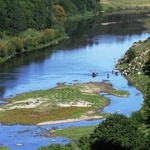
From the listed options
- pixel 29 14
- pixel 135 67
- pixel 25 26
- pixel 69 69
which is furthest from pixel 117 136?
pixel 29 14

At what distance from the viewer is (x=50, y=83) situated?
242 ft

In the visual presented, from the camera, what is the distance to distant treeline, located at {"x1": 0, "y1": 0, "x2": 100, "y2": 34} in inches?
4257

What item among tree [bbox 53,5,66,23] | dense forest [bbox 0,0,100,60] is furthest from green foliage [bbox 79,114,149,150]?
tree [bbox 53,5,66,23]

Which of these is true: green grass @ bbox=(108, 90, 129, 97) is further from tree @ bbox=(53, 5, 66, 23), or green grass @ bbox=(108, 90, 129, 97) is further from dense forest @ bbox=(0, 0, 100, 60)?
tree @ bbox=(53, 5, 66, 23)

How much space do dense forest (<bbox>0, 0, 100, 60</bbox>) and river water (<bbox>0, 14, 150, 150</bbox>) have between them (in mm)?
2907

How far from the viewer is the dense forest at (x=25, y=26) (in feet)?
326

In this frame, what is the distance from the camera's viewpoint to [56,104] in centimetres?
6231

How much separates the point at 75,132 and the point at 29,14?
67.4m

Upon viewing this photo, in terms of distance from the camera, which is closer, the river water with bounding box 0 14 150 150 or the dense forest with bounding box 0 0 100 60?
the river water with bounding box 0 14 150 150

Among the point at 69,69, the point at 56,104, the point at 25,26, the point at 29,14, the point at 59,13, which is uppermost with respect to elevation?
the point at 29,14

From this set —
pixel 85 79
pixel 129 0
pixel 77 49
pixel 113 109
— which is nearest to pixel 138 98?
pixel 113 109

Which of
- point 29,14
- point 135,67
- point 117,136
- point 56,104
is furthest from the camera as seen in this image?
point 29,14

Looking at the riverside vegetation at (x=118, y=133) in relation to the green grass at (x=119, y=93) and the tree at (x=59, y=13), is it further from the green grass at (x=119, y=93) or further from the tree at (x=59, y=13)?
the tree at (x=59, y=13)

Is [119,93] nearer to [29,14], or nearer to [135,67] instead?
[135,67]
